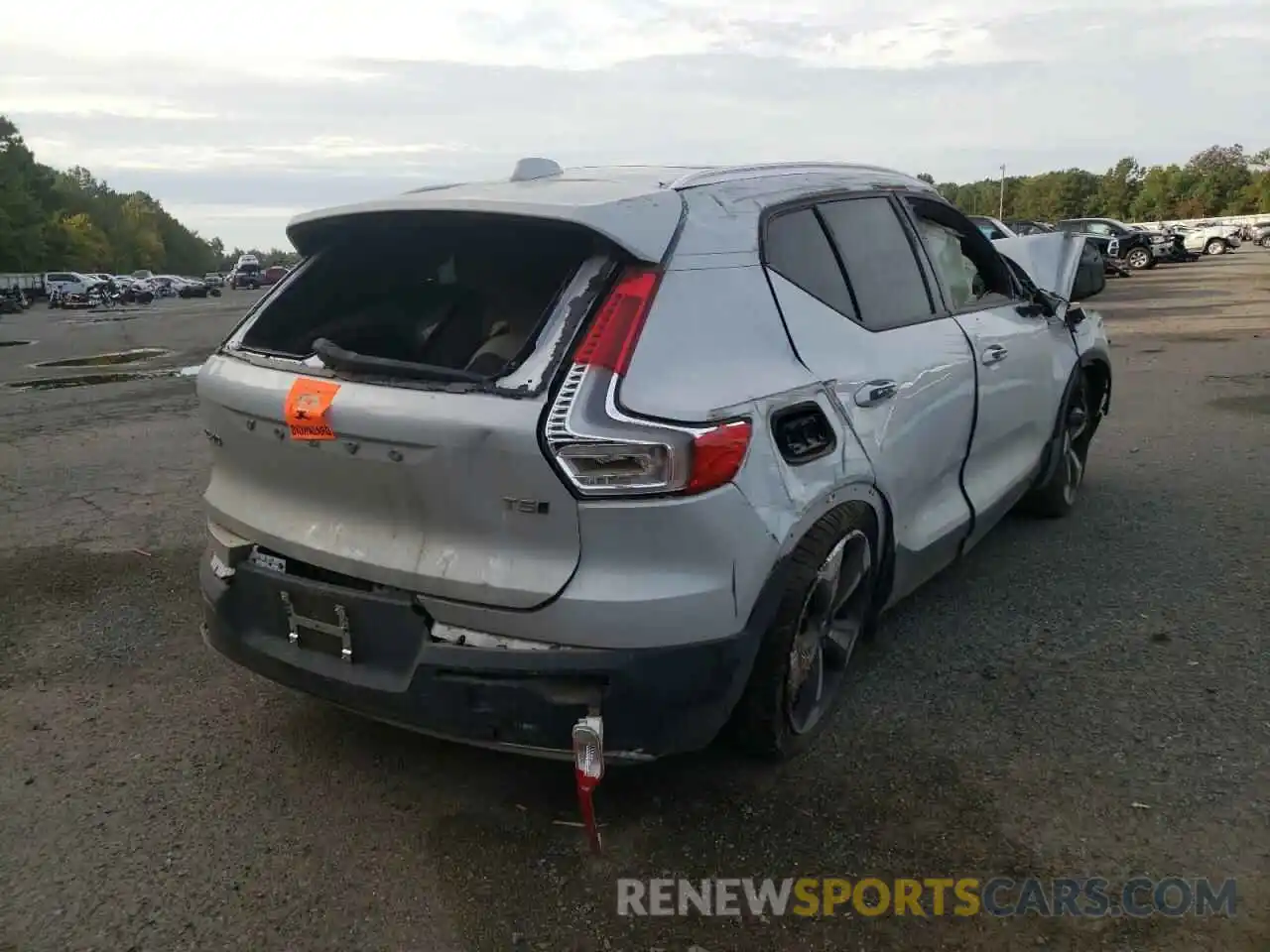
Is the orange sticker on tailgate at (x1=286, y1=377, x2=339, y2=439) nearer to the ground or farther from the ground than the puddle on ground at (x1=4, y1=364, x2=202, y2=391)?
farther from the ground

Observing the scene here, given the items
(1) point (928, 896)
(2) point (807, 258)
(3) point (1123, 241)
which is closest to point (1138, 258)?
(3) point (1123, 241)

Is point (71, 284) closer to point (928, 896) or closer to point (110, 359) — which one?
point (110, 359)

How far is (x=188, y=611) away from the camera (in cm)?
446

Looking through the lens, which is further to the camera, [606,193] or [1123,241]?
[1123,241]

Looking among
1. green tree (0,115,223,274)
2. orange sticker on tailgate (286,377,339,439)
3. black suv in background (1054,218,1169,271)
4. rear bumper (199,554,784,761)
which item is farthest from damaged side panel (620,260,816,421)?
green tree (0,115,223,274)

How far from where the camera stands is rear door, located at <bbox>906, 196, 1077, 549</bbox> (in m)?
4.11

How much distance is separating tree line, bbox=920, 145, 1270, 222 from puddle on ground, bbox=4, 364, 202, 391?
266ft

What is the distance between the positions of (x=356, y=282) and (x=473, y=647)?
53.3 inches

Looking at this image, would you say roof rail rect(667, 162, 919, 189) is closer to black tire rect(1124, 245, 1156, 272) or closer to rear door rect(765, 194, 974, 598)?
rear door rect(765, 194, 974, 598)

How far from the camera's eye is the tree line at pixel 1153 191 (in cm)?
9138

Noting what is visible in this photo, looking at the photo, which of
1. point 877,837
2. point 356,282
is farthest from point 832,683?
point 356,282

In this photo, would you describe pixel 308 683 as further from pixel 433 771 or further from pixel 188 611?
pixel 188 611

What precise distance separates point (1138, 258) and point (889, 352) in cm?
3515

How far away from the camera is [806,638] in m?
3.08
